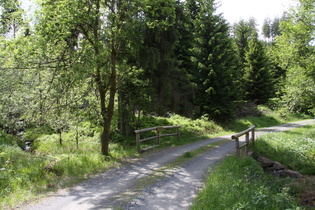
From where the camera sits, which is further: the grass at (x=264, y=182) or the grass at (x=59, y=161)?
the grass at (x=59, y=161)

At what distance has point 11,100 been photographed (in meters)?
10.3

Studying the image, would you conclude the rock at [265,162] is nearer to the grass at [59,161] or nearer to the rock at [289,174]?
the rock at [289,174]

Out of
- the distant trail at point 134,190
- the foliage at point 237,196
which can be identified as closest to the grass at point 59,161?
the distant trail at point 134,190

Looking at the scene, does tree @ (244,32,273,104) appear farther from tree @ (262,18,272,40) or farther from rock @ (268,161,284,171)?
tree @ (262,18,272,40)

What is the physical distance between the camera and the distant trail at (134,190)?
16.9 feet

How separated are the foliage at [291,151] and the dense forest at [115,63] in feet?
11.9

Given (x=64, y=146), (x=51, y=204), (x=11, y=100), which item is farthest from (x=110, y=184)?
(x=64, y=146)

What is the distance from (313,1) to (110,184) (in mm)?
15077

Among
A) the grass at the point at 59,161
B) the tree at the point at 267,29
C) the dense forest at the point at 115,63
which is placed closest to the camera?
the grass at the point at 59,161

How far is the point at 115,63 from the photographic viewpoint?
9.88 meters

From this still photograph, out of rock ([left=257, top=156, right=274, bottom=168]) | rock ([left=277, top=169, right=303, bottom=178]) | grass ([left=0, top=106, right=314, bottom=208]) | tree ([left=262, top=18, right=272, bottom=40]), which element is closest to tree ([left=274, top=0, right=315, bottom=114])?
grass ([left=0, top=106, right=314, bottom=208])

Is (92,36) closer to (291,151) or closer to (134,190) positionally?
(134,190)

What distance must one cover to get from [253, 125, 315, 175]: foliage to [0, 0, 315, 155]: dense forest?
3641mm

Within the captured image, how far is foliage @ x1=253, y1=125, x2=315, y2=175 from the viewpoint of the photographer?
32.3 ft
